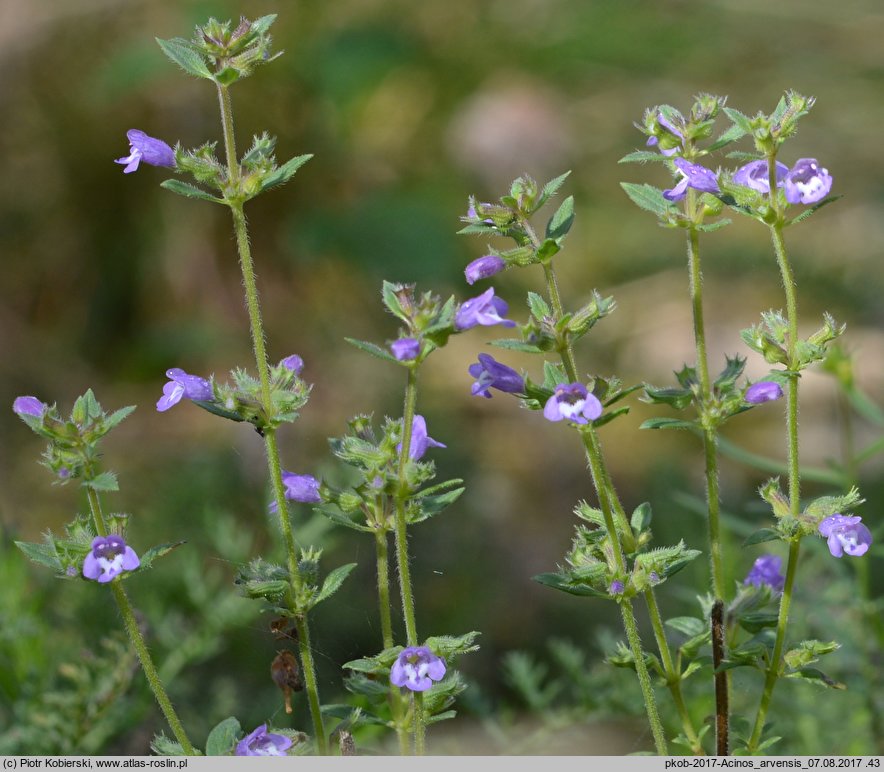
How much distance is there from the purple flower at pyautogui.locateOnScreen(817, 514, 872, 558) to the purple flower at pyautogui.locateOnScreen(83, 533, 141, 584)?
0.95 m

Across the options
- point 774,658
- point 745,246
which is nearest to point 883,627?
point 774,658

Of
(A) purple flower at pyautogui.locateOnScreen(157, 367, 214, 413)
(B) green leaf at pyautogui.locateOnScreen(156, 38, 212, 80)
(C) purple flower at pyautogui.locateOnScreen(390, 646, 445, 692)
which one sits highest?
(B) green leaf at pyautogui.locateOnScreen(156, 38, 212, 80)

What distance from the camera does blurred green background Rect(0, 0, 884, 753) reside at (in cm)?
437

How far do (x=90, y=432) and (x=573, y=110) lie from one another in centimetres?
484

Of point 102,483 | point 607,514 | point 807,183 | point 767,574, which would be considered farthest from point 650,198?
point 102,483

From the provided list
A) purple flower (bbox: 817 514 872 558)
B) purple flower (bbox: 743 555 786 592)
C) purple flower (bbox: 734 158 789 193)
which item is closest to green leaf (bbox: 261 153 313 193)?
purple flower (bbox: 734 158 789 193)

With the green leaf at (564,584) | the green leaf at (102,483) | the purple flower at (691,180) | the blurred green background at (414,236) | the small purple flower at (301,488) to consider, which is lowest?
the green leaf at (564,584)

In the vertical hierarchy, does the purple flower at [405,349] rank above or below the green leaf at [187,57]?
below

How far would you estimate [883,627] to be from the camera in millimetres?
2297

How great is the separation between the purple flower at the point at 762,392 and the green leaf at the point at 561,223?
0.37 metres

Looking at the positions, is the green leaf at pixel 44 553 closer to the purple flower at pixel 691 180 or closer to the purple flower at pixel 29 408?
the purple flower at pixel 29 408

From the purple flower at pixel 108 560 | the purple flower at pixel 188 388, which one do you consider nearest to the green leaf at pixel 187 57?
the purple flower at pixel 188 388

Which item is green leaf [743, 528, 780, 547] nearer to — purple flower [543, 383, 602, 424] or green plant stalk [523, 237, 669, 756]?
green plant stalk [523, 237, 669, 756]

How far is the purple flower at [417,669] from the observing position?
1.41 metres
